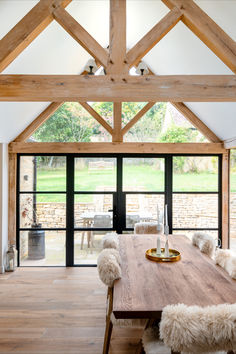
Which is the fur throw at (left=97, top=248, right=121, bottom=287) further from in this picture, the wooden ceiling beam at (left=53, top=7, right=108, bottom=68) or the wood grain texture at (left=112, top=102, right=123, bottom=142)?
the wood grain texture at (left=112, top=102, right=123, bottom=142)

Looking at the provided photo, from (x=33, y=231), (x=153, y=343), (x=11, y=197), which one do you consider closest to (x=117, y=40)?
(x=153, y=343)

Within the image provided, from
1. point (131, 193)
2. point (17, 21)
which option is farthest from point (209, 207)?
point (17, 21)

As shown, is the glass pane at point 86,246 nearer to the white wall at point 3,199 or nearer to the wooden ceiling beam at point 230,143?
the white wall at point 3,199

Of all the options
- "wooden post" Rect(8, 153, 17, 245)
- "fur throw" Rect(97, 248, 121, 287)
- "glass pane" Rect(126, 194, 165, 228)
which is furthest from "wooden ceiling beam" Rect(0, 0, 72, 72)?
"glass pane" Rect(126, 194, 165, 228)

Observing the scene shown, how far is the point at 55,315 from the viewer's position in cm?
331

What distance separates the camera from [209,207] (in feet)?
17.4

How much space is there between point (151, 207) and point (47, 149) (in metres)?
2.27

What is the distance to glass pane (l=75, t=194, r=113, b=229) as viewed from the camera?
5.23m

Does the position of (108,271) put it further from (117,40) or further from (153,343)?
(117,40)

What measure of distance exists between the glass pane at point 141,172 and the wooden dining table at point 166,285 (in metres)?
2.25

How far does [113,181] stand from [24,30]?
3129 mm

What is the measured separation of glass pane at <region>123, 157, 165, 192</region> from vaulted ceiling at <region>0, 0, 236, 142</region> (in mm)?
1227

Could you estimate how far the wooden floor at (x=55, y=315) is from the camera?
275cm

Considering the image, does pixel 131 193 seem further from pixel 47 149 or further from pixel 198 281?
pixel 198 281
